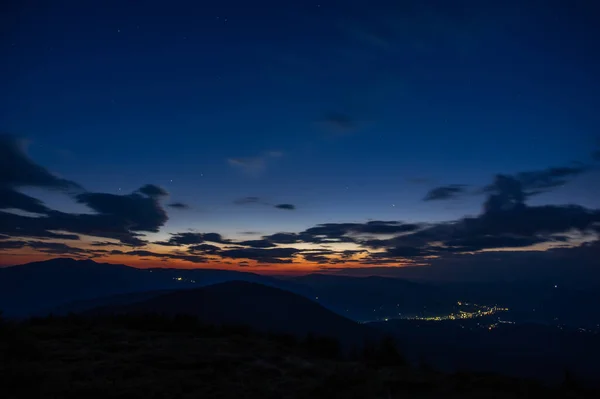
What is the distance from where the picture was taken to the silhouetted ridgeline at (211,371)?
24.7 feet

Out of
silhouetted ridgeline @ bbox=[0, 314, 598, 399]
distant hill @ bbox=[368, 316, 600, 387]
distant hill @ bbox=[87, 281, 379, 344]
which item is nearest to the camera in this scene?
silhouetted ridgeline @ bbox=[0, 314, 598, 399]

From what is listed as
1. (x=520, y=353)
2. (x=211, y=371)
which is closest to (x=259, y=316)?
(x=520, y=353)

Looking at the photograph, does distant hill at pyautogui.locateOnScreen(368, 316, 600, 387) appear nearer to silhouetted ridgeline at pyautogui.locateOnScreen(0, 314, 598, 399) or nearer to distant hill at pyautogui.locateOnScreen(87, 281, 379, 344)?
distant hill at pyautogui.locateOnScreen(87, 281, 379, 344)

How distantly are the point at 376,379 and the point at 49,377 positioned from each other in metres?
7.45

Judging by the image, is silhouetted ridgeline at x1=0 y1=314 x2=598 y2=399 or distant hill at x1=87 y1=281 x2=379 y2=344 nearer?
silhouetted ridgeline at x1=0 y1=314 x2=598 y2=399

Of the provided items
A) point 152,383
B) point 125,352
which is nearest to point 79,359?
point 125,352

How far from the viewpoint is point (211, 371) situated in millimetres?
9023

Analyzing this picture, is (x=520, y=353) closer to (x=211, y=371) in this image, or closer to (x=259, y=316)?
(x=259, y=316)

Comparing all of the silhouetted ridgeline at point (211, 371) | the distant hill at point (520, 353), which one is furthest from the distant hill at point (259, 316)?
the silhouetted ridgeline at point (211, 371)

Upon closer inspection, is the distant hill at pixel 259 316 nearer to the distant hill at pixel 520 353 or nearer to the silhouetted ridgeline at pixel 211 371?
the distant hill at pixel 520 353

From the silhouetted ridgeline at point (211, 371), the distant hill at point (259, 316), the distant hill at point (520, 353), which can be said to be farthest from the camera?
the distant hill at point (259, 316)

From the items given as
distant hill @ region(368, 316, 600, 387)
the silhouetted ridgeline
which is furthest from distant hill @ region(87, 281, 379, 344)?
the silhouetted ridgeline

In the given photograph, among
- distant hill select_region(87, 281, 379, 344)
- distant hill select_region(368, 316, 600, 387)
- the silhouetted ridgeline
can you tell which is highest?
the silhouetted ridgeline

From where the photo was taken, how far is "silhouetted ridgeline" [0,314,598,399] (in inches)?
296
